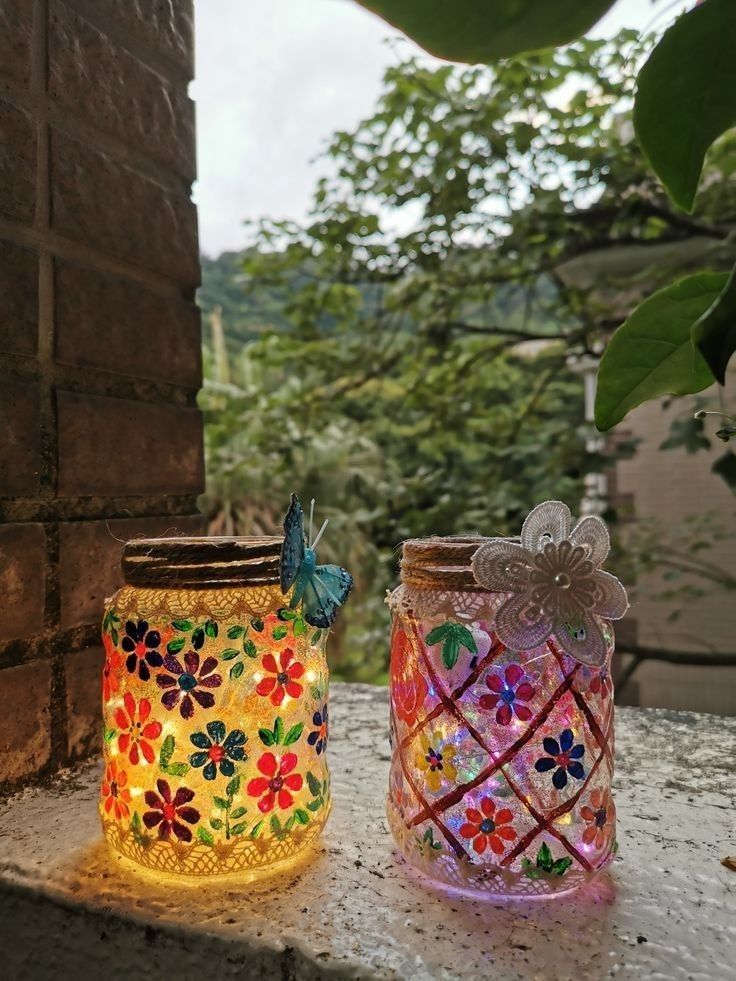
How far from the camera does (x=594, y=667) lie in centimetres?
47

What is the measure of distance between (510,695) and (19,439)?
420mm

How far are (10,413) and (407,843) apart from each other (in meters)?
0.43

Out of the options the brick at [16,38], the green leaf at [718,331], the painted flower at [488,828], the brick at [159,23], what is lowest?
the painted flower at [488,828]

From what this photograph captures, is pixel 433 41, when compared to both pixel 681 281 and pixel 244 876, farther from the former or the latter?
pixel 244 876

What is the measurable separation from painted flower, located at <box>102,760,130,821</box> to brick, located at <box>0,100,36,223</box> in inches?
17.0

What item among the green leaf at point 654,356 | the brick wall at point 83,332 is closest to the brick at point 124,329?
the brick wall at point 83,332

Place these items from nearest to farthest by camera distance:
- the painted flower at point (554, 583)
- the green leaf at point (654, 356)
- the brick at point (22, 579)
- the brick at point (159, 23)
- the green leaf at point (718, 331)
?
the green leaf at point (718, 331)
the green leaf at point (654, 356)
the painted flower at point (554, 583)
the brick at point (22, 579)
the brick at point (159, 23)

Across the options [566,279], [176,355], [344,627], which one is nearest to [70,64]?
[176,355]

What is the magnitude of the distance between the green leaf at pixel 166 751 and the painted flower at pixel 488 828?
0.19m

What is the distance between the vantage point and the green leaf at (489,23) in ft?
0.82

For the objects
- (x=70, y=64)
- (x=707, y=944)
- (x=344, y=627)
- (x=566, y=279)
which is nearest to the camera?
(x=707, y=944)

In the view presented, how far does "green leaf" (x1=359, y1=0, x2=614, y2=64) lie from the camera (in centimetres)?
25

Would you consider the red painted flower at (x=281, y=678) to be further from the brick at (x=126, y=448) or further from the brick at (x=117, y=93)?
the brick at (x=117, y=93)

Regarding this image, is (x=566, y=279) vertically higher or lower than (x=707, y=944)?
higher
